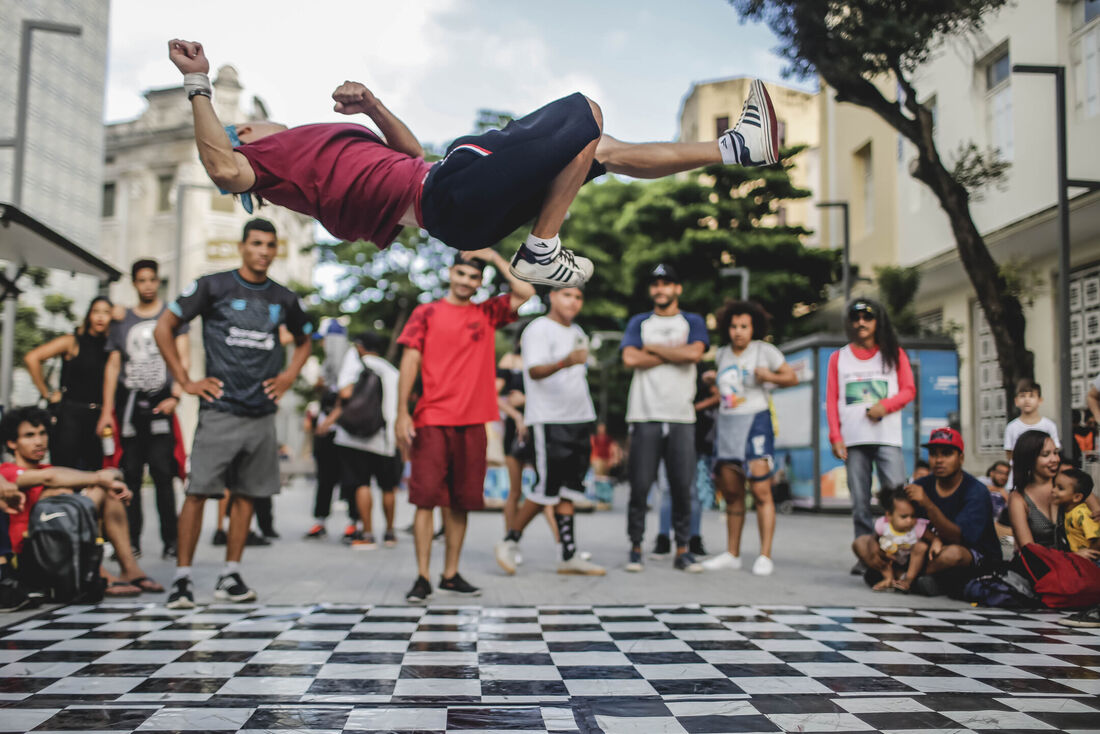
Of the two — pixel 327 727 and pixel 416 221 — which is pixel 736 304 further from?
pixel 327 727

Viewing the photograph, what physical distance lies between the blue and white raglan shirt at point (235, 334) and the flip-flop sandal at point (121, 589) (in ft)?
3.95

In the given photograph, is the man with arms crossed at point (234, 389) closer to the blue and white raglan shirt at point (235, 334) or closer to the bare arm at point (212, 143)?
the blue and white raglan shirt at point (235, 334)

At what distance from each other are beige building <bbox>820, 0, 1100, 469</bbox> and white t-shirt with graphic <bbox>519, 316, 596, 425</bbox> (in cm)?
452

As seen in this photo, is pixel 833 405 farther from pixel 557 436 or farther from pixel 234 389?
pixel 234 389

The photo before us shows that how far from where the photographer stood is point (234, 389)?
5.10 metres

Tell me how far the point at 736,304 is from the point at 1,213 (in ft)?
16.5

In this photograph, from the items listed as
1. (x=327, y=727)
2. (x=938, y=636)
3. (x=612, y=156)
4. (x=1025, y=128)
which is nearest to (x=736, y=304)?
(x=938, y=636)

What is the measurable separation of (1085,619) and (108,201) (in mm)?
36736

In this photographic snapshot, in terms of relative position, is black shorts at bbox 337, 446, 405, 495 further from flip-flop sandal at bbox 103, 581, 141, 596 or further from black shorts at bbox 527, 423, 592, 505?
flip-flop sandal at bbox 103, 581, 141, 596

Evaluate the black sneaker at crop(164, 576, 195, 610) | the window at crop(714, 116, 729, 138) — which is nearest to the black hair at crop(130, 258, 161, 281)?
the black sneaker at crop(164, 576, 195, 610)

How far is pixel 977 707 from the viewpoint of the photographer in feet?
9.50

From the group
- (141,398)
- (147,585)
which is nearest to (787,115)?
(141,398)

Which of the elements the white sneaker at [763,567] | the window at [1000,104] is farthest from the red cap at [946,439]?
the window at [1000,104]

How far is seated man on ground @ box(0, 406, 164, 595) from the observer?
494 centimetres
